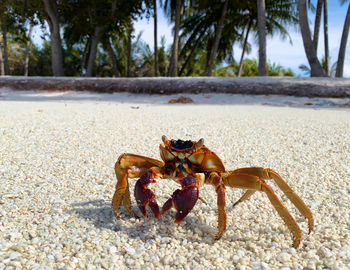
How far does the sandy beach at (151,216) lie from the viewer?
1.42 meters

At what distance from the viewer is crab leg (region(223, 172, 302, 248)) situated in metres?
1.44

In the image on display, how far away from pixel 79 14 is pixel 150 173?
1742 cm

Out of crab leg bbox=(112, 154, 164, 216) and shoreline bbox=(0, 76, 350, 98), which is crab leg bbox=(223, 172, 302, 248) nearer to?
crab leg bbox=(112, 154, 164, 216)

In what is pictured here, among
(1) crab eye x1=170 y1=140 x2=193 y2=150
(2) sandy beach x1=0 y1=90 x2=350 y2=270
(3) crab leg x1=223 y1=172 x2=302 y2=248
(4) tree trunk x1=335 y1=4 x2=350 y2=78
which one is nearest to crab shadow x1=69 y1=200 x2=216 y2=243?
(2) sandy beach x1=0 y1=90 x2=350 y2=270

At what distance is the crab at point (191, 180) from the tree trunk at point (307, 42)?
11.0 metres

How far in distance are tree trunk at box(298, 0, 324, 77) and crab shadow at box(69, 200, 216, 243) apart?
11160mm

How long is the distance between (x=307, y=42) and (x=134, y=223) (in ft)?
37.6

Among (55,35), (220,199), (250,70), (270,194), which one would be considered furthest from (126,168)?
(250,70)

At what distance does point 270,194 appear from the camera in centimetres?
145

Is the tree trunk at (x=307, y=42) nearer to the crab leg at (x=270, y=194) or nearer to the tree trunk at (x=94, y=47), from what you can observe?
the tree trunk at (x=94, y=47)

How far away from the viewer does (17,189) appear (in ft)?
7.01

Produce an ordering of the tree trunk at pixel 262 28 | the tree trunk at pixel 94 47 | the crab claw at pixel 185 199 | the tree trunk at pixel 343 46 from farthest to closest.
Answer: the tree trunk at pixel 94 47, the tree trunk at pixel 343 46, the tree trunk at pixel 262 28, the crab claw at pixel 185 199

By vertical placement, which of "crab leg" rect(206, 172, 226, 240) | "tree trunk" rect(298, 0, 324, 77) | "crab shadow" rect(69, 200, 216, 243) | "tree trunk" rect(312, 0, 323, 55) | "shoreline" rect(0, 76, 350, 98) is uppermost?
"tree trunk" rect(312, 0, 323, 55)

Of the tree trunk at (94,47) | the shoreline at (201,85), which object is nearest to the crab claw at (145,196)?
the shoreline at (201,85)
